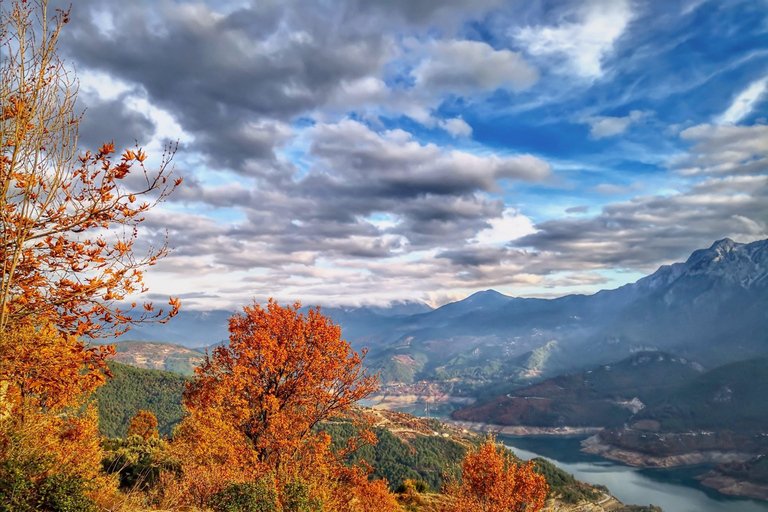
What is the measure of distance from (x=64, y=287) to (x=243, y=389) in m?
14.4

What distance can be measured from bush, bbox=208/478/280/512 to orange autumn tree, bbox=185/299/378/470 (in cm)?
425

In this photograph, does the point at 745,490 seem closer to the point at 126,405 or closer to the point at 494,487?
the point at 494,487

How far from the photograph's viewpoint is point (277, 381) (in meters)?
23.3

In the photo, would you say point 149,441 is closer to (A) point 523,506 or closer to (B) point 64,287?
(A) point 523,506

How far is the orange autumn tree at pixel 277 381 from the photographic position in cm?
2191

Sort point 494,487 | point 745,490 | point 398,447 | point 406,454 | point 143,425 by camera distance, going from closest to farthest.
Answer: point 494,487, point 143,425, point 406,454, point 398,447, point 745,490

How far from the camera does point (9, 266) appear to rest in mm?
9859

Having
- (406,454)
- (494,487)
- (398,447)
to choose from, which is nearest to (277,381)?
(494,487)

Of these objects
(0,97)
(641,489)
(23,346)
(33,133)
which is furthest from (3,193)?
(641,489)

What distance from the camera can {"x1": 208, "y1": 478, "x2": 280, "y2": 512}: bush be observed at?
16109 mm

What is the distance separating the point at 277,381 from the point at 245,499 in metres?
7.40

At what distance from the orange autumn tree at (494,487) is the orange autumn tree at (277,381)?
655 inches

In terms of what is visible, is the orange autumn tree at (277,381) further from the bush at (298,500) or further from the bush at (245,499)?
the bush at (245,499)

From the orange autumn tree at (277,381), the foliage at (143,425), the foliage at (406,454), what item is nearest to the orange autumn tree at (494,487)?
the orange autumn tree at (277,381)
